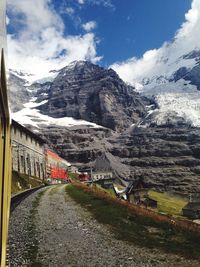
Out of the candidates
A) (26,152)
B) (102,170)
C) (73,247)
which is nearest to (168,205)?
(26,152)

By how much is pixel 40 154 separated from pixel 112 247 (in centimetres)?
8430

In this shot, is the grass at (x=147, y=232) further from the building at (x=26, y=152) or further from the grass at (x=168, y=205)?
the grass at (x=168, y=205)

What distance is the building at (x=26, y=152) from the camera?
79.1 metres

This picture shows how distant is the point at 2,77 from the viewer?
15.4 feet

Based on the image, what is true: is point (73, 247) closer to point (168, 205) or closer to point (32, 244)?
point (32, 244)

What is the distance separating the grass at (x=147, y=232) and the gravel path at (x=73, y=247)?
932mm

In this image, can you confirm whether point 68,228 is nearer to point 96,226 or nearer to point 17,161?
point 96,226

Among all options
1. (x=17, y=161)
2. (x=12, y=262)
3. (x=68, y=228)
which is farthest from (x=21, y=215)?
(x=17, y=161)

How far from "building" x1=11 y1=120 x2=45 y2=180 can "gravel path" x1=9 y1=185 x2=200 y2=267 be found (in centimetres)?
4703

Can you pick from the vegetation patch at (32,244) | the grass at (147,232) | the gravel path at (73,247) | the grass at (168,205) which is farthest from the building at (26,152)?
the gravel path at (73,247)

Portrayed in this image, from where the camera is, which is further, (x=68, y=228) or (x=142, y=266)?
(x=68, y=228)

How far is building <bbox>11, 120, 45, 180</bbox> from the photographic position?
79.1 metres

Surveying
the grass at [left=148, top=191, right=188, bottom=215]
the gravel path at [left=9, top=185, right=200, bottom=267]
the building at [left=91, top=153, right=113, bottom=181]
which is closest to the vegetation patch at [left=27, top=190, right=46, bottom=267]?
the gravel path at [left=9, top=185, right=200, bottom=267]

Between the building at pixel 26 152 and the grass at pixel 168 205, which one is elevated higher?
the building at pixel 26 152
